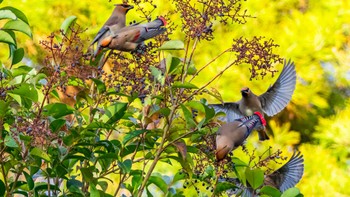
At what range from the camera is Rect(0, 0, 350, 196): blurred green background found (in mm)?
5594

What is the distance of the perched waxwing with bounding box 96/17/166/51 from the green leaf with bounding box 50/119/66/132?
0.25 meters

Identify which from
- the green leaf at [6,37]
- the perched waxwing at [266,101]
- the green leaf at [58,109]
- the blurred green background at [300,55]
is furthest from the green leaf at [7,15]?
the blurred green background at [300,55]

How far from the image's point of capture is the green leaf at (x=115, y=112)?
85.0 inches

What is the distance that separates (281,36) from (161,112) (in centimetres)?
373

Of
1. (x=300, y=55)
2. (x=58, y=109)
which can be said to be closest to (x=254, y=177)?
(x=58, y=109)

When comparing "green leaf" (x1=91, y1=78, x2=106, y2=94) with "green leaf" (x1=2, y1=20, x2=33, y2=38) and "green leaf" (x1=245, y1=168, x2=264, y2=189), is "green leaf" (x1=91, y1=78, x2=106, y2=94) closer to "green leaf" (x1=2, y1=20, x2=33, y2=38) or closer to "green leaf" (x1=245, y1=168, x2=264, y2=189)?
"green leaf" (x1=2, y1=20, x2=33, y2=38)

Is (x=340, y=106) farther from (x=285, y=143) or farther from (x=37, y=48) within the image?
(x=37, y=48)

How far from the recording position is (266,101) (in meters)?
4.19

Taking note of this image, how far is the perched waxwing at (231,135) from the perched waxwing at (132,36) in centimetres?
28

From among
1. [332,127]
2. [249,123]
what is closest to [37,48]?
[332,127]

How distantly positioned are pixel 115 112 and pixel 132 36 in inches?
8.0

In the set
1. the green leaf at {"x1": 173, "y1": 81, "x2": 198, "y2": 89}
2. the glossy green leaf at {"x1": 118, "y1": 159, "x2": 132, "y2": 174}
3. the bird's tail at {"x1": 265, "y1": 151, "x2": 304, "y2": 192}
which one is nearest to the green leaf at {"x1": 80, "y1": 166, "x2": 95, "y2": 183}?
the glossy green leaf at {"x1": 118, "y1": 159, "x2": 132, "y2": 174}

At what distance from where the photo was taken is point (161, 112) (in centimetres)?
213

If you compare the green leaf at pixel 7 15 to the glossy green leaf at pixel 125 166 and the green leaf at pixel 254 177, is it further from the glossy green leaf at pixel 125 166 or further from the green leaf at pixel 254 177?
the green leaf at pixel 254 177
